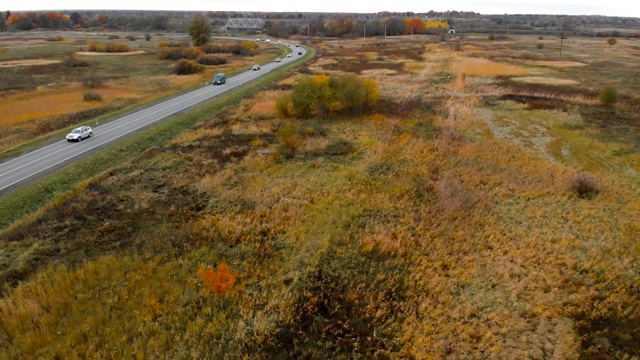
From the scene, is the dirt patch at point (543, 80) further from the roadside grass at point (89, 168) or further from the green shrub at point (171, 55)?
the green shrub at point (171, 55)

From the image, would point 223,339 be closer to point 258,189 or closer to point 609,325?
point 258,189

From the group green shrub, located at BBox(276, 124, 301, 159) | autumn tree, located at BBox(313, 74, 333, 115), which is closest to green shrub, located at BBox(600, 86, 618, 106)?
autumn tree, located at BBox(313, 74, 333, 115)

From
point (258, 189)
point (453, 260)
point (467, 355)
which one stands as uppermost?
point (258, 189)

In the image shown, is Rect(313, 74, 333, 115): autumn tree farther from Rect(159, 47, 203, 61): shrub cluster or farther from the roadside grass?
Rect(159, 47, 203, 61): shrub cluster

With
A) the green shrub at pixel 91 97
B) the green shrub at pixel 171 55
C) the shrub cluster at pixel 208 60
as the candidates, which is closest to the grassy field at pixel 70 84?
the green shrub at pixel 91 97

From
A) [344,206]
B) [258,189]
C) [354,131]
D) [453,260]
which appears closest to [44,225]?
[258,189]

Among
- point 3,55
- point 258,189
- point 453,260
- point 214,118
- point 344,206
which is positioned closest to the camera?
point 453,260

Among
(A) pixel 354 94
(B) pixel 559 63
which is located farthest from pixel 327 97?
(B) pixel 559 63
